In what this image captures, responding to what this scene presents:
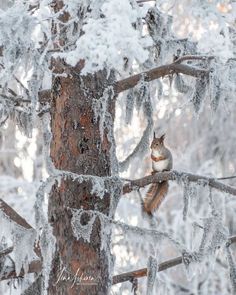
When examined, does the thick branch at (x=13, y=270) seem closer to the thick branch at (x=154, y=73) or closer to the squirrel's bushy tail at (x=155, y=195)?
the squirrel's bushy tail at (x=155, y=195)

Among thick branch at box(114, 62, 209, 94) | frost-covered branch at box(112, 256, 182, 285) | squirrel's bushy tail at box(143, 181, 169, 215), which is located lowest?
frost-covered branch at box(112, 256, 182, 285)

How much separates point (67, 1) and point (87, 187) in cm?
109

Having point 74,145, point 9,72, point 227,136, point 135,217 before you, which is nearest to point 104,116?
point 74,145

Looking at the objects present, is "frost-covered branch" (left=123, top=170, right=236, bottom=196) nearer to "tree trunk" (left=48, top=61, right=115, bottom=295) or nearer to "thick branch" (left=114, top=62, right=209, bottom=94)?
"tree trunk" (left=48, top=61, right=115, bottom=295)

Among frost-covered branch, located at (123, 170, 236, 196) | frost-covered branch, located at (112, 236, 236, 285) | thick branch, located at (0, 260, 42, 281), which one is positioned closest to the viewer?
frost-covered branch, located at (123, 170, 236, 196)

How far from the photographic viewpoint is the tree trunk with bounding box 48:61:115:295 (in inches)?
186

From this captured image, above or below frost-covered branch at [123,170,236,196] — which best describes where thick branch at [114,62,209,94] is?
above

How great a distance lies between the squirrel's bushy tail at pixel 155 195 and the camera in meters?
5.23

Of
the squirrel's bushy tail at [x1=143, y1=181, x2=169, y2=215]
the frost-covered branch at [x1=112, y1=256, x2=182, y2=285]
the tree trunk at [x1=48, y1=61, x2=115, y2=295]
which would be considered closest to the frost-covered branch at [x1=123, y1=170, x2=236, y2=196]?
the tree trunk at [x1=48, y1=61, x2=115, y2=295]

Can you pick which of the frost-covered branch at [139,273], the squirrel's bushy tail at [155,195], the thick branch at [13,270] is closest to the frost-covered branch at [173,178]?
the squirrel's bushy tail at [155,195]

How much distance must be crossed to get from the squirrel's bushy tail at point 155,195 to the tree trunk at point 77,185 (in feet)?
1.62

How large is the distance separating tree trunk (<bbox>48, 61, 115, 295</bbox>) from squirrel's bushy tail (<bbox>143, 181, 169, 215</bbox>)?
495mm

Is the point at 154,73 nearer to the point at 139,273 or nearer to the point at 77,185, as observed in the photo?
the point at 77,185

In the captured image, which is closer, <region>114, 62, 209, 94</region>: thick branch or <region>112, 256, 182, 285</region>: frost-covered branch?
<region>114, 62, 209, 94</region>: thick branch
